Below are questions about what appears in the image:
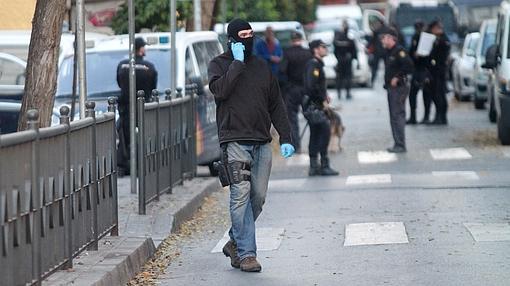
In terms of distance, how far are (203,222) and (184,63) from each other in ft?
15.8

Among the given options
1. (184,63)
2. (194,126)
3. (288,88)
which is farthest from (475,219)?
(288,88)

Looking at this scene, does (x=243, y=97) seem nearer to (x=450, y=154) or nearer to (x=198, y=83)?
(x=198, y=83)

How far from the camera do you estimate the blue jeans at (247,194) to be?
420 inches

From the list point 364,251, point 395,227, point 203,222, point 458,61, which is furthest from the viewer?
point 458,61

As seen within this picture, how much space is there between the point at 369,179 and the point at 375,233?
18.5ft

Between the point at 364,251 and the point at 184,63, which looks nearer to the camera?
the point at 364,251

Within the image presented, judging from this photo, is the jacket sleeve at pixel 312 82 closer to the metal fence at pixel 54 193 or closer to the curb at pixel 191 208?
the curb at pixel 191 208

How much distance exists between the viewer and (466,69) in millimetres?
33625

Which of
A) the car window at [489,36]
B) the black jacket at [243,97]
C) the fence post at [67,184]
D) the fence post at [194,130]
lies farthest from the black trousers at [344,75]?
the fence post at [67,184]

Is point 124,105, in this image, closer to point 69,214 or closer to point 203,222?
point 203,222

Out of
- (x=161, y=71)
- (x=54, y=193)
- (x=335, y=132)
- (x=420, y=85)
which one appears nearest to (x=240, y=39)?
(x=54, y=193)

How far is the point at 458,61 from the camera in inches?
1378

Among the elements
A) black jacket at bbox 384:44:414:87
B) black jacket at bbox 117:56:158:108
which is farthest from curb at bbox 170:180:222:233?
black jacket at bbox 384:44:414:87

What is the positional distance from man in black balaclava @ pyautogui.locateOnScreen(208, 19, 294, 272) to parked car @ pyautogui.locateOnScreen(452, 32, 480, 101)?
72.0 feet
